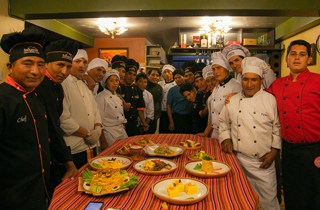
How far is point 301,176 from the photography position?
7.09 feet

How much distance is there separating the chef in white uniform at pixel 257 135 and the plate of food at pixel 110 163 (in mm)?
992

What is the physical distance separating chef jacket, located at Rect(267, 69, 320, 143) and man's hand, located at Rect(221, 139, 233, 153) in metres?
0.56

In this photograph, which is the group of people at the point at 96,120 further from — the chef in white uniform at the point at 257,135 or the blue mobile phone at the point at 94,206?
the blue mobile phone at the point at 94,206

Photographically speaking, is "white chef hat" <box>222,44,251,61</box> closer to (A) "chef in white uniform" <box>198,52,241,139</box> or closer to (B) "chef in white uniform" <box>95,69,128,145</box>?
(A) "chef in white uniform" <box>198,52,241,139</box>

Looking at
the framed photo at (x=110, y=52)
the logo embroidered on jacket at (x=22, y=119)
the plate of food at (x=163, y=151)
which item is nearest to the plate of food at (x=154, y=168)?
the plate of food at (x=163, y=151)

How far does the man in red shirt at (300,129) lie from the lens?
209 centimetres

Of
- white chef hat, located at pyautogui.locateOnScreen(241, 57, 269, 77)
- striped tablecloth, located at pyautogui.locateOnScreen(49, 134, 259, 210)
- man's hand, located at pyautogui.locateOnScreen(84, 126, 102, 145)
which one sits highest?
white chef hat, located at pyautogui.locateOnScreen(241, 57, 269, 77)

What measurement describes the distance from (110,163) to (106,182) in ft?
1.18

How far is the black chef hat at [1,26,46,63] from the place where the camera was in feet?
4.66

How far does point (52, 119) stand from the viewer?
5.81 ft

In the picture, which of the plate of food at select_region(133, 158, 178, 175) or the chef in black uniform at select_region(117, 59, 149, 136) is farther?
the chef in black uniform at select_region(117, 59, 149, 136)

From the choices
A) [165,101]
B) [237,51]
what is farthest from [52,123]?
[165,101]

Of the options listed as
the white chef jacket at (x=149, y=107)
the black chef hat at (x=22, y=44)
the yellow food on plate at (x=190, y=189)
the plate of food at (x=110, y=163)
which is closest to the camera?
the yellow food on plate at (x=190, y=189)

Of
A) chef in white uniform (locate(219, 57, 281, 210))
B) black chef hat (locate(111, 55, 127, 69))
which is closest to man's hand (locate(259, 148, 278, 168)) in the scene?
chef in white uniform (locate(219, 57, 281, 210))
